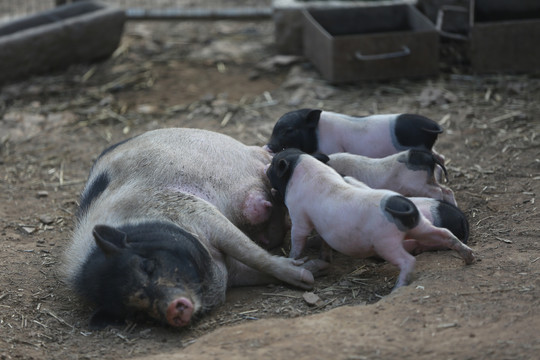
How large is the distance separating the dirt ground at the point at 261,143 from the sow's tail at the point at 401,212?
33 cm

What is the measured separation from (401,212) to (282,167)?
934 millimetres

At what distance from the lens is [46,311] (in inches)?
172

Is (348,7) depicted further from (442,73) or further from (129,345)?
(129,345)

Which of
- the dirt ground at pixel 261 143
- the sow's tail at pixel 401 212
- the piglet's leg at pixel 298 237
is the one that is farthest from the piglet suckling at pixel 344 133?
the sow's tail at pixel 401 212

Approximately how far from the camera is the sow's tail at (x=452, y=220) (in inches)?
174

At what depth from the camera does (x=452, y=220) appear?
4426 mm

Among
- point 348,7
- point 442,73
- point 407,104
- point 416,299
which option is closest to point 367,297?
point 416,299

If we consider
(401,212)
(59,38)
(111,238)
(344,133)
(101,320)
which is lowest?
(59,38)

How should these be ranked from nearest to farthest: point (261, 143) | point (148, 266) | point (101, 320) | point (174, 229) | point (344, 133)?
point (148, 266) → point (101, 320) → point (174, 229) → point (344, 133) → point (261, 143)

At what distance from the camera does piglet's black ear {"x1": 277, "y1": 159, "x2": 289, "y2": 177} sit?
4518mm

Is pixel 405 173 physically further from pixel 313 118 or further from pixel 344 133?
pixel 313 118

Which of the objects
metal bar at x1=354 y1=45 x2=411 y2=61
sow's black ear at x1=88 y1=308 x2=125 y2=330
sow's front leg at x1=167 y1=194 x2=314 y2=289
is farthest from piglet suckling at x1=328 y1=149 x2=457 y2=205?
metal bar at x1=354 y1=45 x2=411 y2=61

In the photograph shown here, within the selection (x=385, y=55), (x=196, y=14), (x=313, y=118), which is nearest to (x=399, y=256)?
(x=313, y=118)

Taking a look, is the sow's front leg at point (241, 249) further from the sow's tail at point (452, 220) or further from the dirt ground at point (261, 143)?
the sow's tail at point (452, 220)
